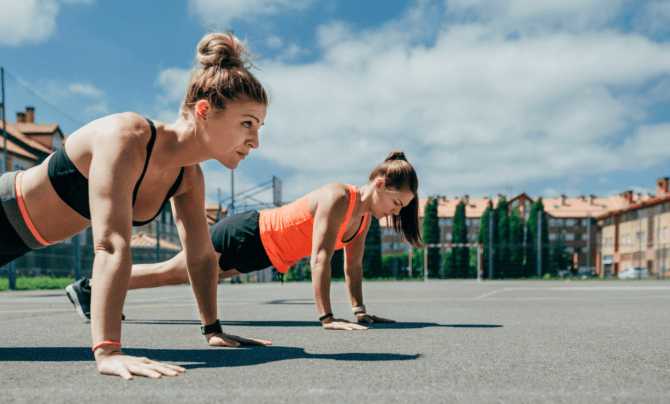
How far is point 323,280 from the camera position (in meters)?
3.45

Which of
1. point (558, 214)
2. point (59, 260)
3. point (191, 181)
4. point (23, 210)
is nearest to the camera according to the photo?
point (23, 210)

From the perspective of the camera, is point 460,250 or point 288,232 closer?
point 288,232

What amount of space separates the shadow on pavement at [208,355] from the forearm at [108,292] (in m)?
0.33

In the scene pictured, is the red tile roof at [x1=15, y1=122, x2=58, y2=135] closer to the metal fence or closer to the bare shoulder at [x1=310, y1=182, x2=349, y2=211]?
the metal fence

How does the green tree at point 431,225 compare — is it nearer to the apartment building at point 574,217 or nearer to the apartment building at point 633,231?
the apartment building at point 633,231

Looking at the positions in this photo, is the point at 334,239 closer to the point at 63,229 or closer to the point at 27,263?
the point at 63,229

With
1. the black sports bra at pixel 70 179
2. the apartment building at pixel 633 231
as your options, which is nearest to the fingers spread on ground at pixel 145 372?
the black sports bra at pixel 70 179

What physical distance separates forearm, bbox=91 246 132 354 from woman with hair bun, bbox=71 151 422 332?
5.49 ft

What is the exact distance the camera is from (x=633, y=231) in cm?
5191

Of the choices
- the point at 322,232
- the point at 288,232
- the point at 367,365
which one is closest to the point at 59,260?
the point at 288,232

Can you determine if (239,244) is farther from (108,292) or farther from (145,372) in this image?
(145,372)

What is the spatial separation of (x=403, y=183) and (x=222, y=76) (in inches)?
68.3

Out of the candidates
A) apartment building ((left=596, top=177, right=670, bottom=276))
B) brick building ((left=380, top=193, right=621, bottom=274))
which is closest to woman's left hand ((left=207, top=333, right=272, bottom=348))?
apartment building ((left=596, top=177, right=670, bottom=276))

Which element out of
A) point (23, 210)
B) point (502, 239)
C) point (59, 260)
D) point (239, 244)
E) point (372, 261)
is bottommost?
point (372, 261)
